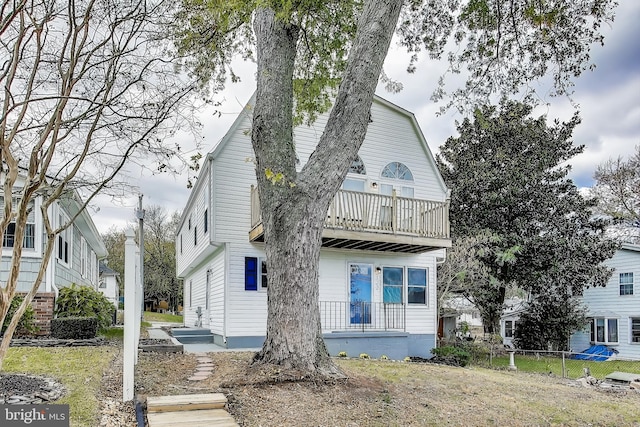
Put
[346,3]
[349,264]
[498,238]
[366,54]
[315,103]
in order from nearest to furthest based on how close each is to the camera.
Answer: [366,54] < [346,3] < [315,103] < [349,264] < [498,238]

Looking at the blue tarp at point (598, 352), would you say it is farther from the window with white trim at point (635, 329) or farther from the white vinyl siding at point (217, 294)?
the white vinyl siding at point (217, 294)

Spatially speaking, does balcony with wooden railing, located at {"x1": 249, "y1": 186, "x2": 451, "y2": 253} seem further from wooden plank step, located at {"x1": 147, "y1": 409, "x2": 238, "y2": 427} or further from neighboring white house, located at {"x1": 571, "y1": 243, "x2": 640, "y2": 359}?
neighboring white house, located at {"x1": 571, "y1": 243, "x2": 640, "y2": 359}

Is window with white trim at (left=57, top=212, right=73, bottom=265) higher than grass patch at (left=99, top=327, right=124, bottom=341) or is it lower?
higher

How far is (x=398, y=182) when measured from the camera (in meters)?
14.8

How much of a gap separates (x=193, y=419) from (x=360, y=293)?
9.71 meters

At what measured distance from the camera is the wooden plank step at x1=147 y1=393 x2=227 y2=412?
4809 millimetres

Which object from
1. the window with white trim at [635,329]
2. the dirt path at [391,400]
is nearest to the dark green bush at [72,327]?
the dirt path at [391,400]

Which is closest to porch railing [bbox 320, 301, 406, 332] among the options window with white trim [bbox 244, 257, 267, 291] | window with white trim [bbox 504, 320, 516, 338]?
window with white trim [bbox 244, 257, 267, 291]

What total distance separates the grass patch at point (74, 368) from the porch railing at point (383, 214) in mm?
5073

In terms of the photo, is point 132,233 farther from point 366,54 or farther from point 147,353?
point 147,353

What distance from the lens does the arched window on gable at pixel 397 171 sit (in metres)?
14.7

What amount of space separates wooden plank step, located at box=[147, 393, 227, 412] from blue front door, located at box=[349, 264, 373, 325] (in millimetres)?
8926

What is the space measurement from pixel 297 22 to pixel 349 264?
7822 millimetres

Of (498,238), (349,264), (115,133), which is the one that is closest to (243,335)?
(349,264)
